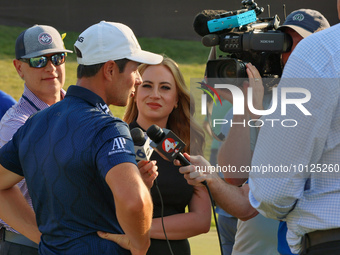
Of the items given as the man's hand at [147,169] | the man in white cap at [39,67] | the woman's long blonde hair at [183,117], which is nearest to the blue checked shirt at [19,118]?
the man in white cap at [39,67]

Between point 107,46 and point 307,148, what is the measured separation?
898 millimetres

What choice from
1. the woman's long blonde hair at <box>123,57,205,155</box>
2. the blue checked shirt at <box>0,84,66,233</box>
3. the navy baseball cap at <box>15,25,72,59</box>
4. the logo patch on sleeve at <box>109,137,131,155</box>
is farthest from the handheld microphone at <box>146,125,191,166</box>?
the navy baseball cap at <box>15,25,72,59</box>

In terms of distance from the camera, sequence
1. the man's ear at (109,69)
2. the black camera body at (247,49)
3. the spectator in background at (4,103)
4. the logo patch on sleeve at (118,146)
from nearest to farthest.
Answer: the logo patch on sleeve at (118,146)
the man's ear at (109,69)
the black camera body at (247,49)
the spectator in background at (4,103)

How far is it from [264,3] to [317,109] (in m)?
9.45

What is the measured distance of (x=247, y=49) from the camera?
8.54ft

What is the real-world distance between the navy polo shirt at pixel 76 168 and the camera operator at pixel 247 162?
1.91 ft

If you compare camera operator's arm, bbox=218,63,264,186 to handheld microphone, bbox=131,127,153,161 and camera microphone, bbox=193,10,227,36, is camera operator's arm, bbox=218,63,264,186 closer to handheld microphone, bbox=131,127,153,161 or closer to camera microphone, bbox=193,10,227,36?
camera microphone, bbox=193,10,227,36

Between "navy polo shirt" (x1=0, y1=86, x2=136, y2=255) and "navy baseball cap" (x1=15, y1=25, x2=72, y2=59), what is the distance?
104 cm

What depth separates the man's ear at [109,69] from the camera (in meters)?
2.17

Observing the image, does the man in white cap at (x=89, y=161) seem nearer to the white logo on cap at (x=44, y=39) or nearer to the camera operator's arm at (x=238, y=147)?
the camera operator's arm at (x=238, y=147)

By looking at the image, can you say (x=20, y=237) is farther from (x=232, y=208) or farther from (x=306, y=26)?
(x=306, y=26)

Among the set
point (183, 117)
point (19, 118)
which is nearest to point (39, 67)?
point (19, 118)

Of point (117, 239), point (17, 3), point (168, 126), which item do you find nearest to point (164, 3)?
point (17, 3)

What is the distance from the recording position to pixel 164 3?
1594cm
